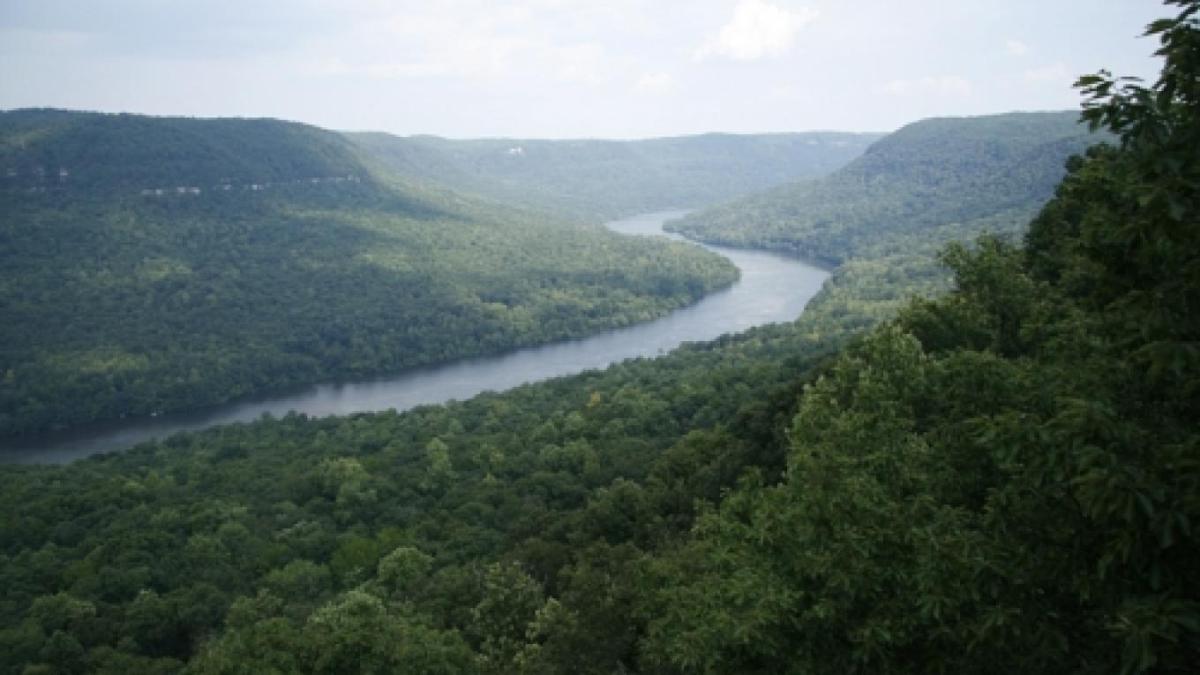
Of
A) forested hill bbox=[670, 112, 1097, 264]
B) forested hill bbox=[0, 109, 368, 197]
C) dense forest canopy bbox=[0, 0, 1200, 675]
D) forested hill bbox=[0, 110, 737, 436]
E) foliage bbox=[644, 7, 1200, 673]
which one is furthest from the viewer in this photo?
forested hill bbox=[670, 112, 1097, 264]

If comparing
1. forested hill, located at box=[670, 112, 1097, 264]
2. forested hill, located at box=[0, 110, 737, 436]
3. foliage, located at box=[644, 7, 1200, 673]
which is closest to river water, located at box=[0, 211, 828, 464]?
forested hill, located at box=[0, 110, 737, 436]

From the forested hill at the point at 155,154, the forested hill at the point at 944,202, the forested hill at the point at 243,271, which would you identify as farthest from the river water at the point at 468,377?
the forested hill at the point at 155,154

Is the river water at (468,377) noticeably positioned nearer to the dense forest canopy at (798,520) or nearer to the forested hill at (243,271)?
the forested hill at (243,271)

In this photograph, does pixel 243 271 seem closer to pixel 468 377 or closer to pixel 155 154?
pixel 155 154

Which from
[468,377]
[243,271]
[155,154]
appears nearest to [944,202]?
[468,377]

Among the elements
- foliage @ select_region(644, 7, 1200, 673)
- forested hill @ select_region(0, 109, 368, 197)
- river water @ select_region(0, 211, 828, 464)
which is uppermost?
forested hill @ select_region(0, 109, 368, 197)

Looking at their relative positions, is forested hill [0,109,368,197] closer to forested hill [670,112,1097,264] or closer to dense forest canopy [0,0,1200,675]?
forested hill [670,112,1097,264]
